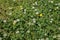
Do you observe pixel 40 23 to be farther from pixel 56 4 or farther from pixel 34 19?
pixel 56 4

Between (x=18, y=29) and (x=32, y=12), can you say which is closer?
(x=18, y=29)

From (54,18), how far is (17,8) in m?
1.40

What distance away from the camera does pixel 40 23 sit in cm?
546

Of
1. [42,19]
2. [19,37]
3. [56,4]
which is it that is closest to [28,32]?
[19,37]

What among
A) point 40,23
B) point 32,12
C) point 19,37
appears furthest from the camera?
point 32,12

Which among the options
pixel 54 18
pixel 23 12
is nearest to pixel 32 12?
pixel 23 12

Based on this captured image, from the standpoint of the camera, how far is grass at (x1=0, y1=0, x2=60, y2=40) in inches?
205

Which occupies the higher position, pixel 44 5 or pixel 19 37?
pixel 44 5

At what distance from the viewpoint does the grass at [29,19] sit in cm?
520

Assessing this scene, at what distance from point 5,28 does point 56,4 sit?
206cm

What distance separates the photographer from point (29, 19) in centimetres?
564

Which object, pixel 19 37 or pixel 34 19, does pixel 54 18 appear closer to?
pixel 34 19

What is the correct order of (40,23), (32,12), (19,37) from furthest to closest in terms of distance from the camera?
1. (32,12)
2. (40,23)
3. (19,37)

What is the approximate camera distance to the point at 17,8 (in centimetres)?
597
